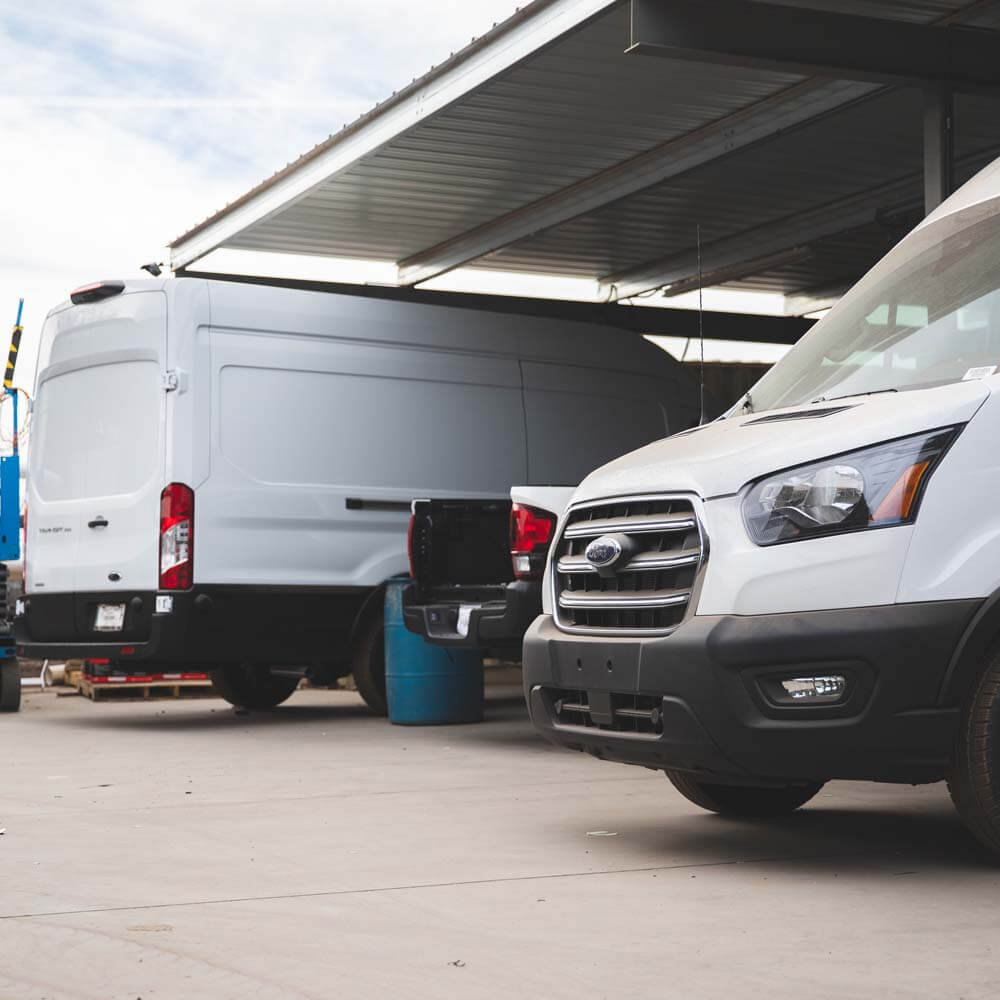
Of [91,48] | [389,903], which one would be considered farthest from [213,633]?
[389,903]

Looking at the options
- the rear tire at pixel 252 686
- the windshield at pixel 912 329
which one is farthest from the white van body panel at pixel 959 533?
the rear tire at pixel 252 686

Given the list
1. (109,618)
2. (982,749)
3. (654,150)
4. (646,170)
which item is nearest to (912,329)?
(982,749)

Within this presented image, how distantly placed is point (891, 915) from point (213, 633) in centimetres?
669

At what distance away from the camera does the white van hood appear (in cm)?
502

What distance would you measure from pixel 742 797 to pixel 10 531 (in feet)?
27.1

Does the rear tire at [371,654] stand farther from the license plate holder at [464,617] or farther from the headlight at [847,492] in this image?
the headlight at [847,492]

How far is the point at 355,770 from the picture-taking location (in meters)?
8.63

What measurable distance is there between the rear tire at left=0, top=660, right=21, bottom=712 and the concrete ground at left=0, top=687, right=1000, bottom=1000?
450cm

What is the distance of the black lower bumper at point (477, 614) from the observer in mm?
9195

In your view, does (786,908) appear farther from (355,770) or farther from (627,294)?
(627,294)

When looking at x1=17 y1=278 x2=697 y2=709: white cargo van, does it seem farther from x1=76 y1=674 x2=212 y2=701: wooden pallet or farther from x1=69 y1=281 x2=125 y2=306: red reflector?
x1=76 y1=674 x2=212 y2=701: wooden pallet

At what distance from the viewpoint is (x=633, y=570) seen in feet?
18.3

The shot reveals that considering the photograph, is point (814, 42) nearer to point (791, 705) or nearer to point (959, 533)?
point (959, 533)

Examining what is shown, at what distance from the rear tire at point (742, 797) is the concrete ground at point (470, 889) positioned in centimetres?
8
